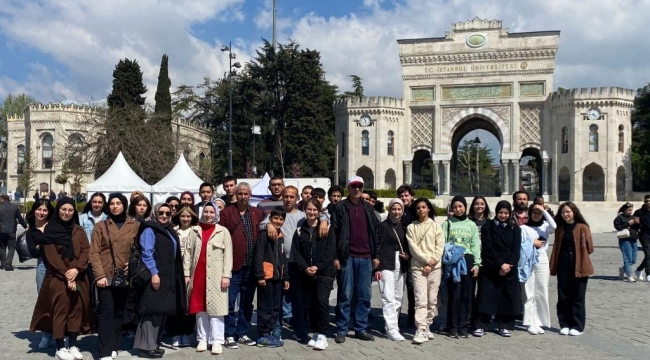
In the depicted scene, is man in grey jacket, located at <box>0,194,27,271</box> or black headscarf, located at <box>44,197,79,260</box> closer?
black headscarf, located at <box>44,197,79,260</box>

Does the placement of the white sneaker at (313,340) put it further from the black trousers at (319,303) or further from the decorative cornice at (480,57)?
the decorative cornice at (480,57)

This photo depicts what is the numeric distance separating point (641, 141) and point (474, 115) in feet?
48.2

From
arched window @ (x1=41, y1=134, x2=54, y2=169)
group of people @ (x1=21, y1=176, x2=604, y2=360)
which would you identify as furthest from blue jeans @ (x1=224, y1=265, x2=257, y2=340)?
arched window @ (x1=41, y1=134, x2=54, y2=169)

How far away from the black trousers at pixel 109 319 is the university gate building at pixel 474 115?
34625 mm

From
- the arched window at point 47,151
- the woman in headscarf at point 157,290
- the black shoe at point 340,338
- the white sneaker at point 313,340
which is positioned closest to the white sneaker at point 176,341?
the woman in headscarf at point 157,290

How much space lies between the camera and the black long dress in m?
7.97

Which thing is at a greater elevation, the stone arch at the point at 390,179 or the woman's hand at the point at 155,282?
the stone arch at the point at 390,179

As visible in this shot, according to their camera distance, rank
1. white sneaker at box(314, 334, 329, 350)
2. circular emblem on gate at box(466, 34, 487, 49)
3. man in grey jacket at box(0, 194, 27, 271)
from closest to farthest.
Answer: white sneaker at box(314, 334, 329, 350) → man in grey jacket at box(0, 194, 27, 271) → circular emblem on gate at box(466, 34, 487, 49)

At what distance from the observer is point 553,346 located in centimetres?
738

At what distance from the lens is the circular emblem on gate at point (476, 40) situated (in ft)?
135

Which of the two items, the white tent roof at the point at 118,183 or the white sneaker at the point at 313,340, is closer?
the white sneaker at the point at 313,340

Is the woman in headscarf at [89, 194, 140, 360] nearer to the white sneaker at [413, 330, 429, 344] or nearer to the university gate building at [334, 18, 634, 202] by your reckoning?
the white sneaker at [413, 330, 429, 344]

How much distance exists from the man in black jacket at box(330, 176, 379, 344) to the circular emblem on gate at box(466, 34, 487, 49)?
35.8 meters

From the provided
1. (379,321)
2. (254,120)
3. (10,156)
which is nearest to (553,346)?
(379,321)
